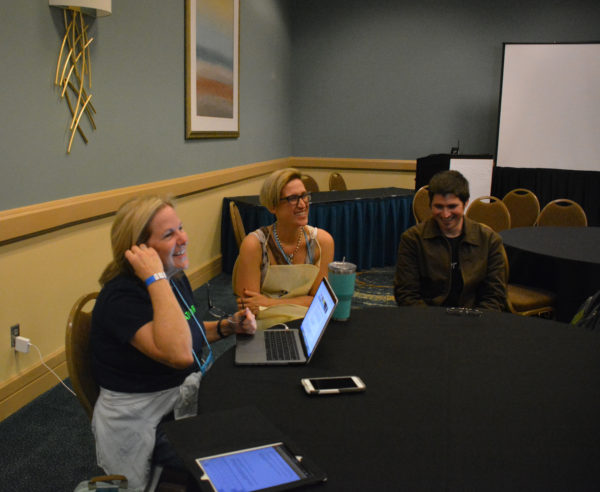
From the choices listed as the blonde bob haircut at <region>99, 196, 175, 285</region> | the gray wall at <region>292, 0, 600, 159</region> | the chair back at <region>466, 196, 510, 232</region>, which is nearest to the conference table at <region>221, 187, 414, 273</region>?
the chair back at <region>466, 196, 510, 232</region>

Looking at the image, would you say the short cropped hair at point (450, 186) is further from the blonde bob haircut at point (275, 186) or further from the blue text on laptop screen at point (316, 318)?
the blue text on laptop screen at point (316, 318)

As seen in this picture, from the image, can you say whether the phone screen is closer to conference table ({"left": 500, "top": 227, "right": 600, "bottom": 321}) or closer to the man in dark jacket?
the man in dark jacket

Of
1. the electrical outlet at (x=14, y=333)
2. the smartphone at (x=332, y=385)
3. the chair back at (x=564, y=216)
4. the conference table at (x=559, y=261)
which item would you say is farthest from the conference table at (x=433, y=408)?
the chair back at (x=564, y=216)

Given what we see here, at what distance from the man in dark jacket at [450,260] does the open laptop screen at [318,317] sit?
0.84m

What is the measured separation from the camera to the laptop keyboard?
1581mm

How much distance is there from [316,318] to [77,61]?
7.13 ft

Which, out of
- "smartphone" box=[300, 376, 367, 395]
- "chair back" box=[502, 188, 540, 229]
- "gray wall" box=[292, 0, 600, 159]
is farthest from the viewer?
"gray wall" box=[292, 0, 600, 159]

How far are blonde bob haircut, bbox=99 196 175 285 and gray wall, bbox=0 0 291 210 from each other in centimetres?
130

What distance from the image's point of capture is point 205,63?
466cm

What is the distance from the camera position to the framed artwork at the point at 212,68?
4391 mm

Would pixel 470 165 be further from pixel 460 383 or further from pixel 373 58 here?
pixel 460 383

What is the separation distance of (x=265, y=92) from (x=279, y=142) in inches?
32.9

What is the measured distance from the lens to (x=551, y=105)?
659 cm

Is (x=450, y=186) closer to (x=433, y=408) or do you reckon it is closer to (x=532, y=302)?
(x=532, y=302)
